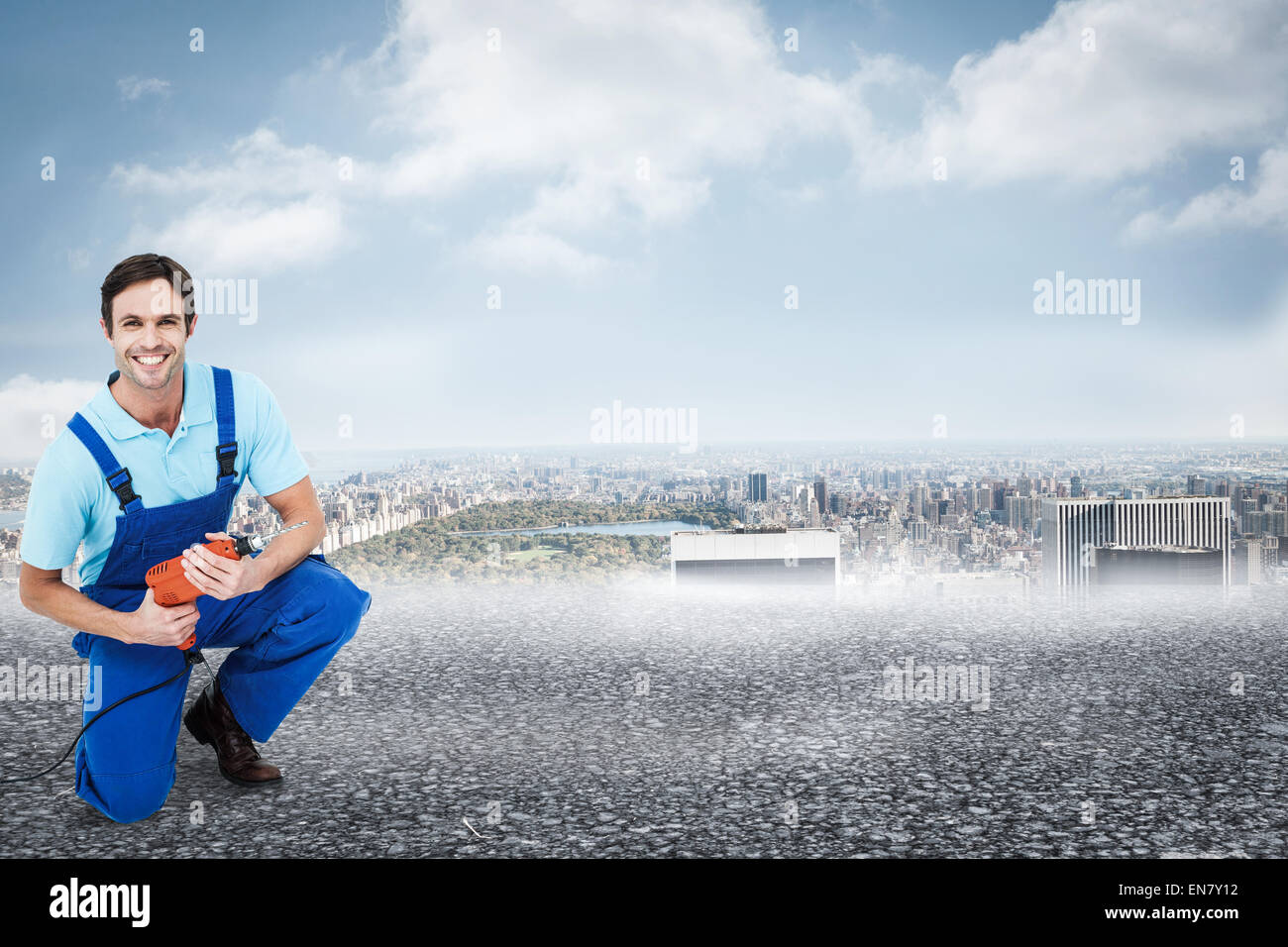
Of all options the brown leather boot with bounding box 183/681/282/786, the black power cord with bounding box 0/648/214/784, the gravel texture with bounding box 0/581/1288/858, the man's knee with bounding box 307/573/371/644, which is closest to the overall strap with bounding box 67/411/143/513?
the black power cord with bounding box 0/648/214/784

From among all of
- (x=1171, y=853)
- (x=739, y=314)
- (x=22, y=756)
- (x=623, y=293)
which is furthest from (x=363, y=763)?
(x=739, y=314)

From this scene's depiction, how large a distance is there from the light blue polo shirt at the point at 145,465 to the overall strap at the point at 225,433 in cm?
2

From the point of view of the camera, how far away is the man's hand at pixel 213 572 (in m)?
1.91

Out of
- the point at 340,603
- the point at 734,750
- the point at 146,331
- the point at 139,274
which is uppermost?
the point at 139,274

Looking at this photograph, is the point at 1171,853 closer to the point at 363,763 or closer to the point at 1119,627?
the point at 363,763

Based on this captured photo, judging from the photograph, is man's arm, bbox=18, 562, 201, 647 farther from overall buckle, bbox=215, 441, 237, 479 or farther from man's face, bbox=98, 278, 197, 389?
man's face, bbox=98, 278, 197, 389

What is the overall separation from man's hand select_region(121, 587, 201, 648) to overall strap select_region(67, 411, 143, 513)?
25 centimetres

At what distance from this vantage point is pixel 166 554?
212 centimetres

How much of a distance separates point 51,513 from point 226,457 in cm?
39

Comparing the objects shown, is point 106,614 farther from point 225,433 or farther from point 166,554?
point 225,433

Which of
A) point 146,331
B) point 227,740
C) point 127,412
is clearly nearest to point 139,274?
point 146,331

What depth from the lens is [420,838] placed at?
184cm

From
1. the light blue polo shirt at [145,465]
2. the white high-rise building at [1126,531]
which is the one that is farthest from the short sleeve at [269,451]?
the white high-rise building at [1126,531]

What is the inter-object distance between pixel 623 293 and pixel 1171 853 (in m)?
12.9
